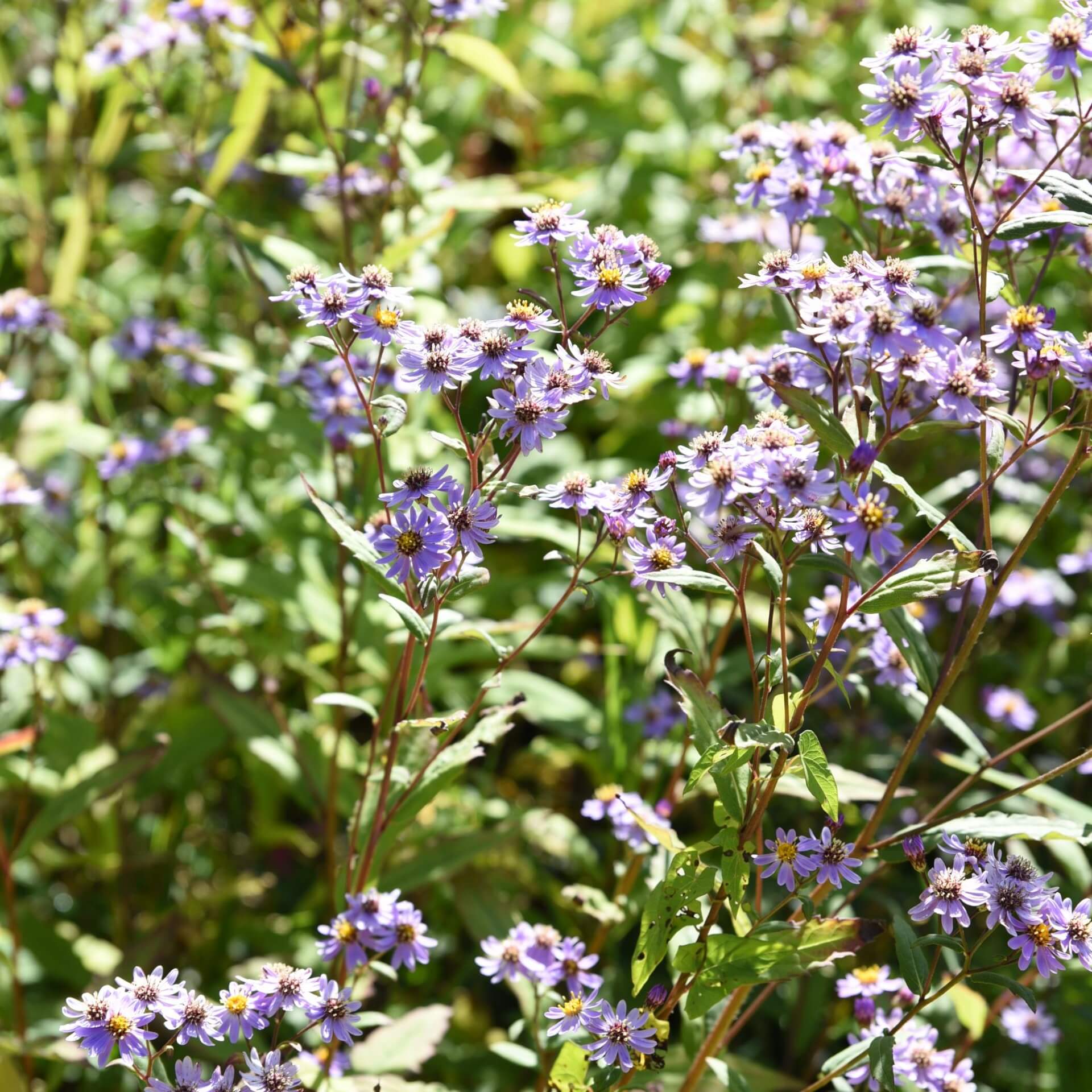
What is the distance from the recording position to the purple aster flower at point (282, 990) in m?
1.43

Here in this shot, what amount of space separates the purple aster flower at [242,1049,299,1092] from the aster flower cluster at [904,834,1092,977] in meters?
0.73

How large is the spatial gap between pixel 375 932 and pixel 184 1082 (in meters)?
0.34

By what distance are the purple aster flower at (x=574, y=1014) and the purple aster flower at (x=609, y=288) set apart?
85cm

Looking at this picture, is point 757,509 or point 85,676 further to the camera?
point 85,676

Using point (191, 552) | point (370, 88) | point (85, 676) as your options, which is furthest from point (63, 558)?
point (370, 88)

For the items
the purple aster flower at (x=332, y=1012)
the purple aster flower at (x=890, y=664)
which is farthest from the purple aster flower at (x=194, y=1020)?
the purple aster flower at (x=890, y=664)

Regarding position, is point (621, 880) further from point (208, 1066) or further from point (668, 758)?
point (208, 1066)

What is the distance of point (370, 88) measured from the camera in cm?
240

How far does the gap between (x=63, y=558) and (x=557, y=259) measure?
6.10 ft

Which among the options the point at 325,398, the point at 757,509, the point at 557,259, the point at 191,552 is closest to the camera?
the point at 757,509

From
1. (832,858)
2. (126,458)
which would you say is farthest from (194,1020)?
(126,458)

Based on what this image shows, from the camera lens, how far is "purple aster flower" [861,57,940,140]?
1556mm

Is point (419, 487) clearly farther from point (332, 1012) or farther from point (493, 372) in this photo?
point (332, 1012)

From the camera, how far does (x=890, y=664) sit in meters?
1.89
